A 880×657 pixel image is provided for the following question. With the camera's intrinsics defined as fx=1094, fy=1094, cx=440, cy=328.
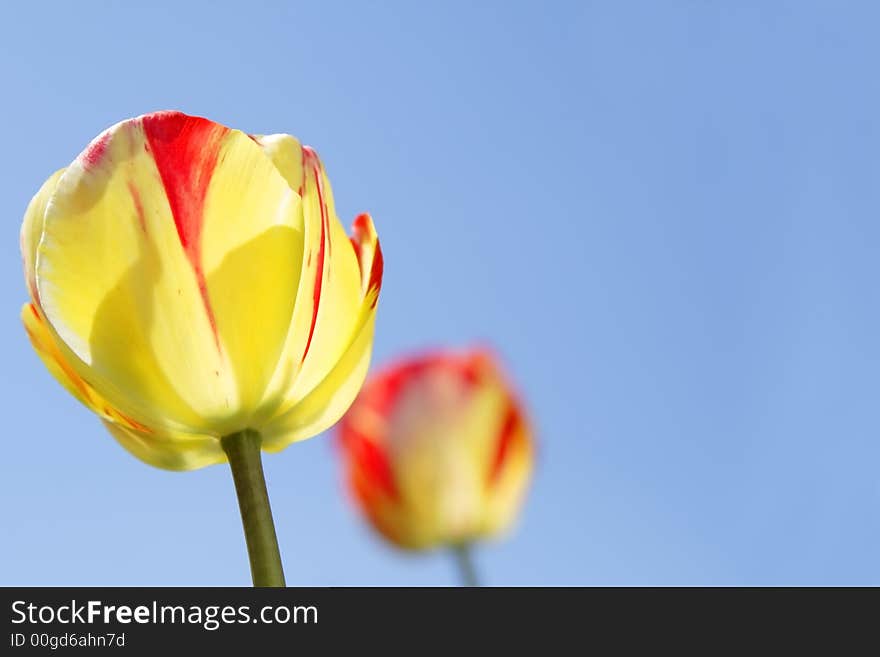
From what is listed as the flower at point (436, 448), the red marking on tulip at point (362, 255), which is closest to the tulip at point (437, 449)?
the flower at point (436, 448)

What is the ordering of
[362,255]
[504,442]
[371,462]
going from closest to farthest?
1. [362,255]
2. [504,442]
3. [371,462]

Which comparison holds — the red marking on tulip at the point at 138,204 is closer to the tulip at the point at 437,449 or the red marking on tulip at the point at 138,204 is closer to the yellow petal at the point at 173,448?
the yellow petal at the point at 173,448

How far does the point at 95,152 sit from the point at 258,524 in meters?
0.15

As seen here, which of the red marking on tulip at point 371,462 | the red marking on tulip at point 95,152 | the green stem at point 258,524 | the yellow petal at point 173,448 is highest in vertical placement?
the red marking on tulip at point 371,462

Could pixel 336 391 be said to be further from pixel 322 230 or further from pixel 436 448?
pixel 436 448

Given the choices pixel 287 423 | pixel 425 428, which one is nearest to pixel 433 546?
pixel 425 428

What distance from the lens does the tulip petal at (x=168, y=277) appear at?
36cm

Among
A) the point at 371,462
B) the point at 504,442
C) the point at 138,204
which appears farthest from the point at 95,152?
the point at 371,462

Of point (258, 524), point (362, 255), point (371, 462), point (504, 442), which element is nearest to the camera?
point (258, 524)

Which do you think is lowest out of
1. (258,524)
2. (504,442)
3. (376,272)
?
(258,524)

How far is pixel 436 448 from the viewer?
5.81ft

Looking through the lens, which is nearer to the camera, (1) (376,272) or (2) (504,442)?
(1) (376,272)
